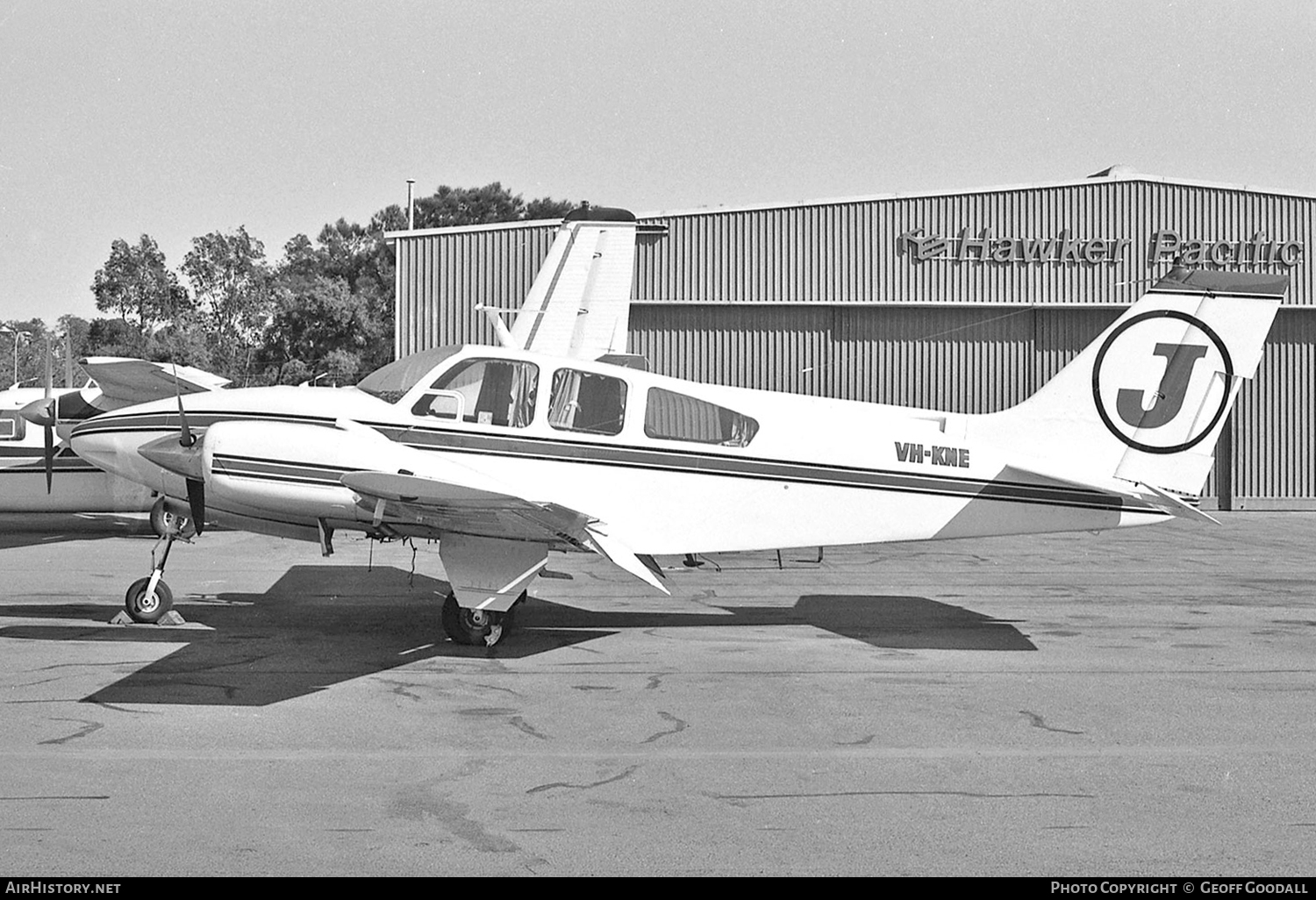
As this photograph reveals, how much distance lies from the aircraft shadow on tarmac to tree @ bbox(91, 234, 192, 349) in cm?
4878

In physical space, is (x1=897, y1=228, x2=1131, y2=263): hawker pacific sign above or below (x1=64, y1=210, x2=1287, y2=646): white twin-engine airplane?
above

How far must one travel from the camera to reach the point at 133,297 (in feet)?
189

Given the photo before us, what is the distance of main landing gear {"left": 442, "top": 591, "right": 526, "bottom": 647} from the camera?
9.95 m

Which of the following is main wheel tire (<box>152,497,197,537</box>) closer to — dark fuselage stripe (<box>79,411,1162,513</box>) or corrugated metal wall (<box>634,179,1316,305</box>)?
dark fuselage stripe (<box>79,411,1162,513</box>)

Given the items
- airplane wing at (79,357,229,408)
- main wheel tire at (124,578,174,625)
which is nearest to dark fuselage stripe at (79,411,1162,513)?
main wheel tire at (124,578,174,625)

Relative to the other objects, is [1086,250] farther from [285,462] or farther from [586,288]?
[285,462]

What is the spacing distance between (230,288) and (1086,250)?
43638mm

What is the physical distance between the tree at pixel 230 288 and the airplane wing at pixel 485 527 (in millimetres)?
50930

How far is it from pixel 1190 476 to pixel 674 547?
450 cm

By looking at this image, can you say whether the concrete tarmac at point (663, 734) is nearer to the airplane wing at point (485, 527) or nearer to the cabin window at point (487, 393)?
the airplane wing at point (485, 527)

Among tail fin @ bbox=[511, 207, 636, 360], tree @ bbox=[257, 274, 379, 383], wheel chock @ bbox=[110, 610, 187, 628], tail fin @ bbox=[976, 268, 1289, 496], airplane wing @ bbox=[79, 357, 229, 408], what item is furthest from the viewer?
tree @ bbox=[257, 274, 379, 383]

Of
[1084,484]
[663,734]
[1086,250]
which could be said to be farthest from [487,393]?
[1086,250]

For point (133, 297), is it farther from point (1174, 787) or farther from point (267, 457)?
point (1174, 787)
